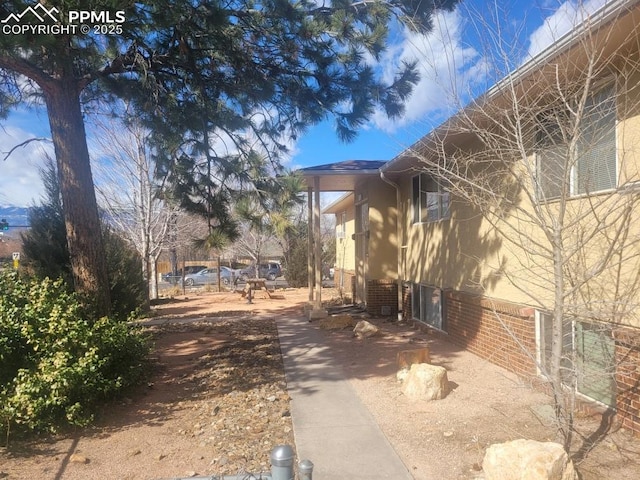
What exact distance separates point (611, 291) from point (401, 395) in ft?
8.04

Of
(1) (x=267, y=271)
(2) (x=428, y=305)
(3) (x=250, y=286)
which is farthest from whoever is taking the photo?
(1) (x=267, y=271)

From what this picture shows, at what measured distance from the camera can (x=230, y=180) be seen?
7316mm

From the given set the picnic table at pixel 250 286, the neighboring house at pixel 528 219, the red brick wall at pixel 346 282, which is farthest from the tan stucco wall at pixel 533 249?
the picnic table at pixel 250 286

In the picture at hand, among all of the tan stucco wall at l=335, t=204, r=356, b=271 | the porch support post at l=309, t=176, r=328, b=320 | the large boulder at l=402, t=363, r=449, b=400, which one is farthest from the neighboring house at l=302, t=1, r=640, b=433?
the tan stucco wall at l=335, t=204, r=356, b=271

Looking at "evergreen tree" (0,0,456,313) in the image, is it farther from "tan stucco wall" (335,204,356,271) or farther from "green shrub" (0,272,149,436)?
"tan stucco wall" (335,204,356,271)

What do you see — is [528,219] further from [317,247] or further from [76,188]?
[317,247]

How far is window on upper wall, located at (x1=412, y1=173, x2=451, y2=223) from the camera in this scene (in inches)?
360

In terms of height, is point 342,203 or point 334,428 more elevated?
point 342,203

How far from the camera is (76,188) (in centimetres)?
600

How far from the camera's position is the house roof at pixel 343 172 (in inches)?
449

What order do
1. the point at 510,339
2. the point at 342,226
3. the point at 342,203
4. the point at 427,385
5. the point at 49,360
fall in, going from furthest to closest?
the point at 342,226 → the point at 342,203 → the point at 510,339 → the point at 427,385 → the point at 49,360

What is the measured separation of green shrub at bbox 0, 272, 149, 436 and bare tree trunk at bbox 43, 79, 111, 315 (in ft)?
2.40

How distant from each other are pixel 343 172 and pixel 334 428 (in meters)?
7.59

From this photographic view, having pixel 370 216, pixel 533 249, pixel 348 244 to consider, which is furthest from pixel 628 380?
pixel 348 244
